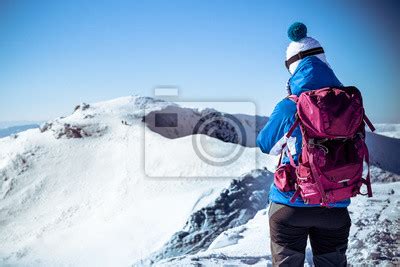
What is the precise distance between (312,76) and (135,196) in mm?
13762

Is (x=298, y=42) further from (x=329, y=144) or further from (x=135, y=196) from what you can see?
(x=135, y=196)

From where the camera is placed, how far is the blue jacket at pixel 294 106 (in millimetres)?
2250

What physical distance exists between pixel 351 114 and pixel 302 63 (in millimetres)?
486

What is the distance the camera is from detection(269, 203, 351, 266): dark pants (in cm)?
228

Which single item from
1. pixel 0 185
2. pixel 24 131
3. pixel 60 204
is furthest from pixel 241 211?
pixel 24 131

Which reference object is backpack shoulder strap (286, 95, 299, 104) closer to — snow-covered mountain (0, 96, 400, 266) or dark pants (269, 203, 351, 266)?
dark pants (269, 203, 351, 266)

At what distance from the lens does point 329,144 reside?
7.17ft

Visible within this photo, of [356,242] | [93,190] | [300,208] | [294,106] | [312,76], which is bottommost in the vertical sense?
[93,190]

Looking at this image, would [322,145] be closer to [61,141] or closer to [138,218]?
[138,218]

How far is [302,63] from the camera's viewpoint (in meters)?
2.34

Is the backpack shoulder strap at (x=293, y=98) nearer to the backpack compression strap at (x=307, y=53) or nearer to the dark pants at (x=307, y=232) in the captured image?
the backpack compression strap at (x=307, y=53)

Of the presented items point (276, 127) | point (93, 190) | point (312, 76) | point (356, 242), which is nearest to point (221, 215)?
point (356, 242)

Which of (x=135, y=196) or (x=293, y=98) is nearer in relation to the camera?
(x=293, y=98)

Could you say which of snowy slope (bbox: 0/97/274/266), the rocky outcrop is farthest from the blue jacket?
snowy slope (bbox: 0/97/274/266)
